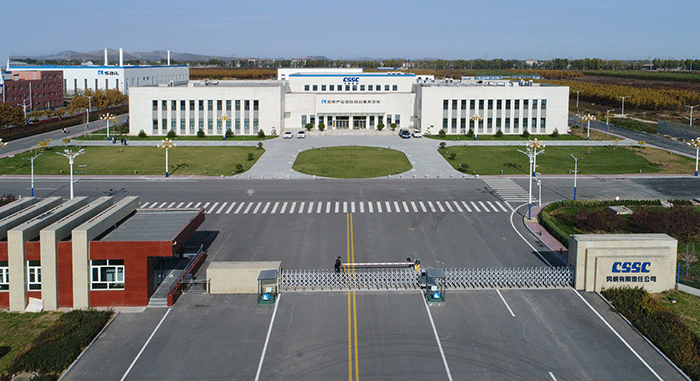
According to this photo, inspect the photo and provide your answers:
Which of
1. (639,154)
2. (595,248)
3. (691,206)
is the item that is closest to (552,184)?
(691,206)

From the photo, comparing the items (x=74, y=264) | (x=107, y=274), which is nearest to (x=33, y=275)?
(x=74, y=264)

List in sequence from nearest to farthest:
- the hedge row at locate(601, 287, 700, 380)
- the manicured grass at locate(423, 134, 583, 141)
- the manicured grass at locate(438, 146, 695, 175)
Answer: the hedge row at locate(601, 287, 700, 380), the manicured grass at locate(438, 146, 695, 175), the manicured grass at locate(423, 134, 583, 141)

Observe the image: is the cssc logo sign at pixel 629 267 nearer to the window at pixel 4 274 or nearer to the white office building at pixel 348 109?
the window at pixel 4 274

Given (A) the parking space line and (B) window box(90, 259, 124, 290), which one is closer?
(B) window box(90, 259, 124, 290)

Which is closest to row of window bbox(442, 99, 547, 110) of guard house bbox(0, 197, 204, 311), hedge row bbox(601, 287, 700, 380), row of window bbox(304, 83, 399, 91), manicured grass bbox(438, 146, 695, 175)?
manicured grass bbox(438, 146, 695, 175)

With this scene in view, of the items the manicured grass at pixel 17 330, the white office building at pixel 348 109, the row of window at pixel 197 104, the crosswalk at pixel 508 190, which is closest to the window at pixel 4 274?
the manicured grass at pixel 17 330

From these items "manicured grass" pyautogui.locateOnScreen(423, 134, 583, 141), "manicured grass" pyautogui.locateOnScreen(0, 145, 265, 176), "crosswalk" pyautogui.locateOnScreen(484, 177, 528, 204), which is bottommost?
"crosswalk" pyautogui.locateOnScreen(484, 177, 528, 204)

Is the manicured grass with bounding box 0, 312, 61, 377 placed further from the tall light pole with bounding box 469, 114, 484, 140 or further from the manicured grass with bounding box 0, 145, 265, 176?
the tall light pole with bounding box 469, 114, 484, 140
